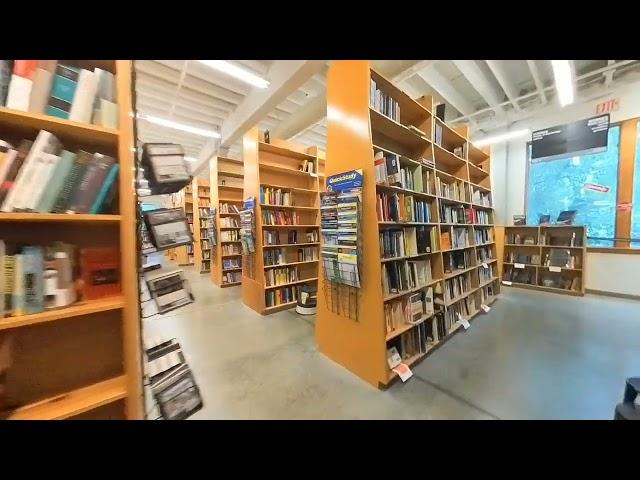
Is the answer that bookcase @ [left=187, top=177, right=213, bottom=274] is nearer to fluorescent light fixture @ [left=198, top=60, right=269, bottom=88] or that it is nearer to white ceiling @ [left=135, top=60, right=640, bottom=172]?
white ceiling @ [left=135, top=60, right=640, bottom=172]

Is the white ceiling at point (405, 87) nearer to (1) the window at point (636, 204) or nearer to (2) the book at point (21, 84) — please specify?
(1) the window at point (636, 204)

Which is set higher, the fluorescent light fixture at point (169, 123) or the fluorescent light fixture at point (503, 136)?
the fluorescent light fixture at point (169, 123)

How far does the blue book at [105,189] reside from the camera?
91cm

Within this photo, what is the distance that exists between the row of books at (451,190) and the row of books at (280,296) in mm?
2567

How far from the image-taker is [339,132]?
79.0 inches

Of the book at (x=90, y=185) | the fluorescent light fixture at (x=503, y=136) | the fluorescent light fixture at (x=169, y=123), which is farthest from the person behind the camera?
the fluorescent light fixture at (x=169, y=123)

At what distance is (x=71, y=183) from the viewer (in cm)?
87

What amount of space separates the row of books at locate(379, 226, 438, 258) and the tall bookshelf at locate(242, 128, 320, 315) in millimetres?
2066

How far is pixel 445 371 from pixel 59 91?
2918 millimetres

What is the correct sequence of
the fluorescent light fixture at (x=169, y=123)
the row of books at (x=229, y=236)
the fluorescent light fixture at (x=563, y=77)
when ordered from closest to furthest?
the fluorescent light fixture at (x=563, y=77), the fluorescent light fixture at (x=169, y=123), the row of books at (x=229, y=236)

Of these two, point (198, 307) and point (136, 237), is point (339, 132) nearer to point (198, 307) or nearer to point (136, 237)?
point (136, 237)

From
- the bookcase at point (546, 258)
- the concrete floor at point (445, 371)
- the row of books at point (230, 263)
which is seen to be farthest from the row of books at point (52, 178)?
the bookcase at point (546, 258)
